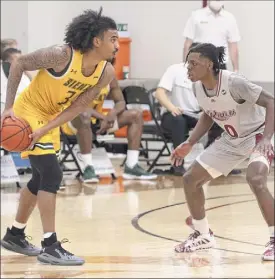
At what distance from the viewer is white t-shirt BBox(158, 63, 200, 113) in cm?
952

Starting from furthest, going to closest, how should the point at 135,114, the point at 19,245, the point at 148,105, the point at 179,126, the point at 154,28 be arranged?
the point at 154,28 < the point at 148,105 < the point at 179,126 < the point at 135,114 < the point at 19,245

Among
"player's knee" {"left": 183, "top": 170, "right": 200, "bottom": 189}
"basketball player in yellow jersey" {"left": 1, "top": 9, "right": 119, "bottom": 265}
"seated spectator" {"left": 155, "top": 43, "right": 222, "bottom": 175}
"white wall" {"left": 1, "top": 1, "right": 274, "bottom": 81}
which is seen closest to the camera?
"basketball player in yellow jersey" {"left": 1, "top": 9, "right": 119, "bottom": 265}

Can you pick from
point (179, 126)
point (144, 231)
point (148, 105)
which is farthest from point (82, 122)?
point (144, 231)

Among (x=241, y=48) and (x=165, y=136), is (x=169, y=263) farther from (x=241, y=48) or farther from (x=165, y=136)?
(x=241, y=48)

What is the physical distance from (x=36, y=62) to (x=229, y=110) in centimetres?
123

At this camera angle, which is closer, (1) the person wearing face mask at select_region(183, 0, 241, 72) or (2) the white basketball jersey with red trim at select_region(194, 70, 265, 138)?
(2) the white basketball jersey with red trim at select_region(194, 70, 265, 138)

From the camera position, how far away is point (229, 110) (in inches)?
213

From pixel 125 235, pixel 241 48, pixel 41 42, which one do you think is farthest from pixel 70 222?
pixel 241 48

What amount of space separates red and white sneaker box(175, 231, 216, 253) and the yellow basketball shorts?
107 centimetres

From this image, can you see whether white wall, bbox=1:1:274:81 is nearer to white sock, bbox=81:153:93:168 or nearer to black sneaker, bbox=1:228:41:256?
white sock, bbox=81:153:93:168

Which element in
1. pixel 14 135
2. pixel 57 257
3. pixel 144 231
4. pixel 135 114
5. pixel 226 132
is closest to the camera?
pixel 14 135

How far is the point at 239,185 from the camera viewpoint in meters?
9.15

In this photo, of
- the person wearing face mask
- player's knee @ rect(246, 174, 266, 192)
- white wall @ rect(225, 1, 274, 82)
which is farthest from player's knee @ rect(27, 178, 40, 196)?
white wall @ rect(225, 1, 274, 82)

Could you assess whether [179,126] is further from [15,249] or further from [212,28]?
[15,249]
